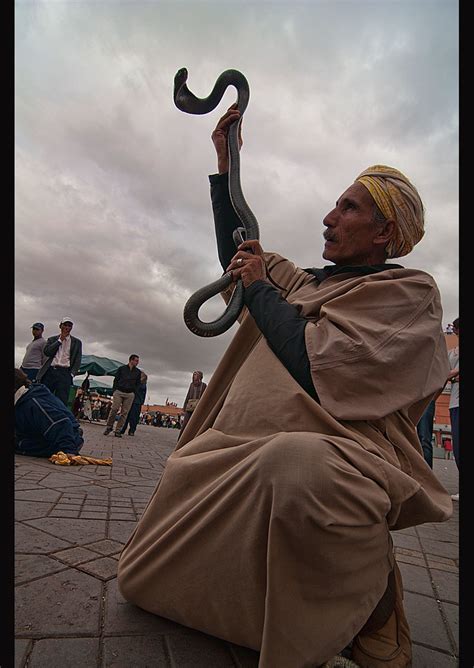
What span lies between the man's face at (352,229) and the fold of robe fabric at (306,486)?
0.13m

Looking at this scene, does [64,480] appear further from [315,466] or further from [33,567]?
[315,466]

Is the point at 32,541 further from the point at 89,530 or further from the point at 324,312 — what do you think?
the point at 324,312

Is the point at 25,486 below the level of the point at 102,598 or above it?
above

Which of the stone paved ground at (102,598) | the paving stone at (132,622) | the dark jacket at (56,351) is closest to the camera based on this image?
the stone paved ground at (102,598)

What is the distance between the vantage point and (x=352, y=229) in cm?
171

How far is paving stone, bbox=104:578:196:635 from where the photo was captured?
4.56 ft

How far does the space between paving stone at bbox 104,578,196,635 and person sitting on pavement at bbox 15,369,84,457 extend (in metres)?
3.95

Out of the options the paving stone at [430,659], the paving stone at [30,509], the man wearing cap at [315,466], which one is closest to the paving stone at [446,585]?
the paving stone at [430,659]

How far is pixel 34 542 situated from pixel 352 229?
2025mm

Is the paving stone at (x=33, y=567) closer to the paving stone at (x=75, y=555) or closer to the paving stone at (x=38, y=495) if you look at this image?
the paving stone at (x=75, y=555)

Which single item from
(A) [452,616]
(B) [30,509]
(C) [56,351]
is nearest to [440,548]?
(A) [452,616]

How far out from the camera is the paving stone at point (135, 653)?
1.22 meters
